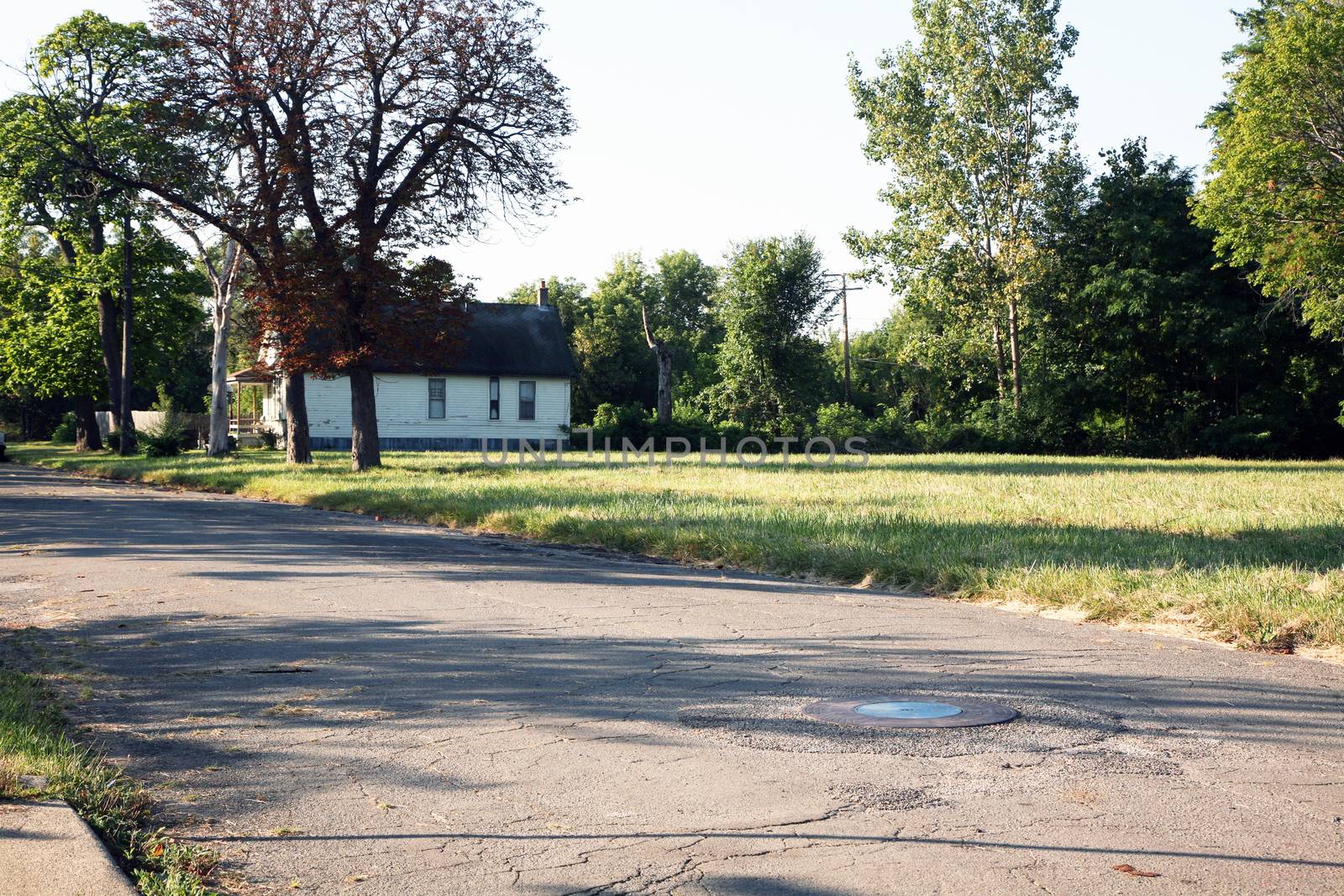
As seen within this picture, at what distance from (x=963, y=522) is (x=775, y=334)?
40.2 metres

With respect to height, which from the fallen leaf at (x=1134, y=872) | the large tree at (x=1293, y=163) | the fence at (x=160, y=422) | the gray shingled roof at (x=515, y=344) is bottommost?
the fallen leaf at (x=1134, y=872)

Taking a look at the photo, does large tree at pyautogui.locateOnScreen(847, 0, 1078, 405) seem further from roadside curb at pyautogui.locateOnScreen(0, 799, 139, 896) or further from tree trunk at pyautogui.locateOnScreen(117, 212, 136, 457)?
roadside curb at pyautogui.locateOnScreen(0, 799, 139, 896)

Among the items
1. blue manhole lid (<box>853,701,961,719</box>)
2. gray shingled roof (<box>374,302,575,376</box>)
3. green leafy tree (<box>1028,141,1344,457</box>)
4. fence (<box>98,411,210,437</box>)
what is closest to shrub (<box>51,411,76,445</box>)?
fence (<box>98,411,210,437</box>)

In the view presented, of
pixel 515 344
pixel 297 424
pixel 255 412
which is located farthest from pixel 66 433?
pixel 297 424

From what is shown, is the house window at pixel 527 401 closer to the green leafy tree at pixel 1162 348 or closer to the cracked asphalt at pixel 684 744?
the green leafy tree at pixel 1162 348

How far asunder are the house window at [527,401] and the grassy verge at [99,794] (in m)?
52.2

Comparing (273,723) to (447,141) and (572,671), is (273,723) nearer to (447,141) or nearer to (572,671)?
(572,671)

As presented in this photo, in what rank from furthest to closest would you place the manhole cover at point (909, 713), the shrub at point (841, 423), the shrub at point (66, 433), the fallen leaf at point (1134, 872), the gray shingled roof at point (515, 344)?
1. the shrub at point (66, 433)
2. the gray shingled roof at point (515, 344)
3. the shrub at point (841, 423)
4. the manhole cover at point (909, 713)
5. the fallen leaf at point (1134, 872)

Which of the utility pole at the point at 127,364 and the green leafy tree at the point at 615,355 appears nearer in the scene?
the utility pole at the point at 127,364

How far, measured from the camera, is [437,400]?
56281 mm

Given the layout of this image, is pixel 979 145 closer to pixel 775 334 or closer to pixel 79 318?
pixel 775 334

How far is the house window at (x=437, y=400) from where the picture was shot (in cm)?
5616

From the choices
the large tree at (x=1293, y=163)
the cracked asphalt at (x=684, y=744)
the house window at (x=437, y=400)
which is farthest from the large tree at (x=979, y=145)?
the cracked asphalt at (x=684, y=744)

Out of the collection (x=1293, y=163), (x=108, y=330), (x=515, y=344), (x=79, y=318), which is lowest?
(x=515, y=344)
